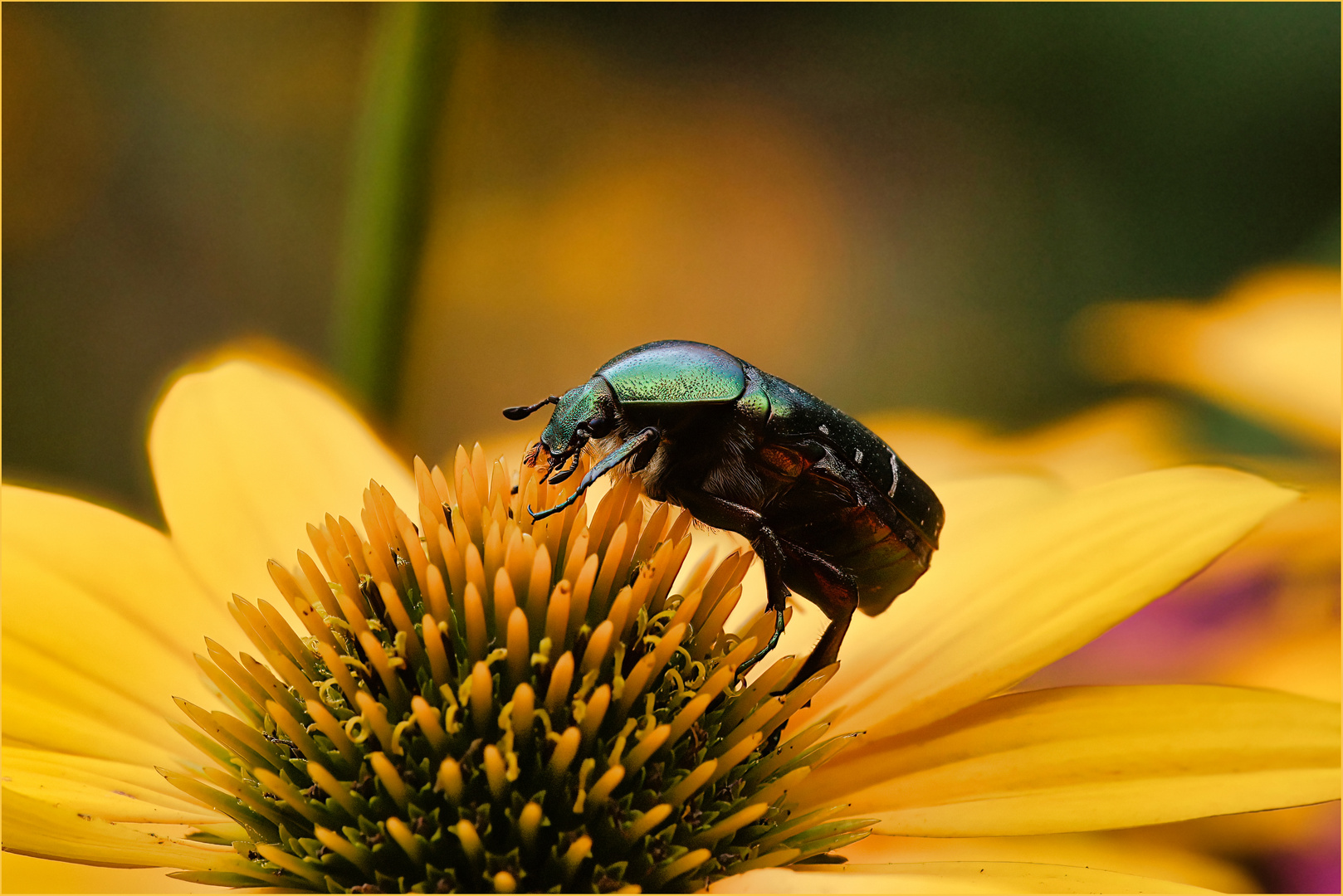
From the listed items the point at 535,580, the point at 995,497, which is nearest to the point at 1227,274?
the point at 995,497

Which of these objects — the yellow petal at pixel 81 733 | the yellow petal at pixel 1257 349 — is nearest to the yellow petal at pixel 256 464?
the yellow petal at pixel 81 733

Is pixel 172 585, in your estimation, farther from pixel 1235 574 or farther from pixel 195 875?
pixel 1235 574

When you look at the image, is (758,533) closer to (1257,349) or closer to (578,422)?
(578,422)

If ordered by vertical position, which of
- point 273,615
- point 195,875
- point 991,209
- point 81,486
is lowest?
point 195,875

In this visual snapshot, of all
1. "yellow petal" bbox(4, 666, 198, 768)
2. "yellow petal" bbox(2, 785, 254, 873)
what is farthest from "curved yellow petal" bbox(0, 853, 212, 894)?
"yellow petal" bbox(4, 666, 198, 768)

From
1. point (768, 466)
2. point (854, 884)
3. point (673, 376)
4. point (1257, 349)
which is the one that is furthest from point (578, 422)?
point (1257, 349)
